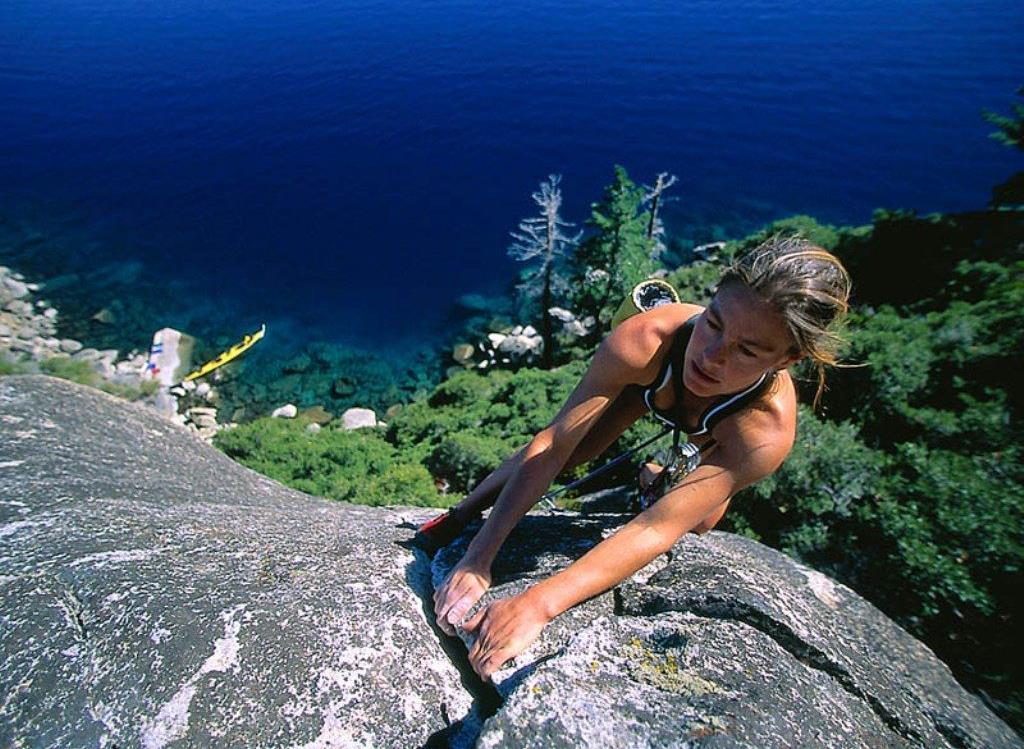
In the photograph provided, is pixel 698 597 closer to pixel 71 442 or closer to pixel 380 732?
pixel 380 732

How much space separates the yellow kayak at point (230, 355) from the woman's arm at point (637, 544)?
3049 centimetres

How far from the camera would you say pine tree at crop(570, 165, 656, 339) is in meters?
26.6

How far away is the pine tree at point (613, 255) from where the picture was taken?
26609mm

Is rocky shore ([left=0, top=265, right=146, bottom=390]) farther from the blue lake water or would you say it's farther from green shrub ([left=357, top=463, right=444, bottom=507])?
green shrub ([left=357, top=463, right=444, bottom=507])

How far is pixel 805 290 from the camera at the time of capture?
2992mm

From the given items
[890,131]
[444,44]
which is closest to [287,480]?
[890,131]

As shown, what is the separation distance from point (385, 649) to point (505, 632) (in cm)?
80

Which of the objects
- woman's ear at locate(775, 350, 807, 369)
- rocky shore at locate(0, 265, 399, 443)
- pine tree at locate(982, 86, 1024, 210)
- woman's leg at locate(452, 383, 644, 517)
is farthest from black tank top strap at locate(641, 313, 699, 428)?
pine tree at locate(982, 86, 1024, 210)

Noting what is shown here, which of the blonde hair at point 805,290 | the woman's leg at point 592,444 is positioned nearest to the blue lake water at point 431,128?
the woman's leg at point 592,444

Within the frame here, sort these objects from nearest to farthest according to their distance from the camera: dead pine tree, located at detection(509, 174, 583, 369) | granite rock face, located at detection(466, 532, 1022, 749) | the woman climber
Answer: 1. granite rock face, located at detection(466, 532, 1022, 749)
2. the woman climber
3. dead pine tree, located at detection(509, 174, 583, 369)

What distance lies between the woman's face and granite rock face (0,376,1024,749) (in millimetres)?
1546

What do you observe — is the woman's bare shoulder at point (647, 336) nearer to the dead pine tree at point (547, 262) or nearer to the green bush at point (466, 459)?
the green bush at point (466, 459)

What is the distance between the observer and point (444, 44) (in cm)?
7262

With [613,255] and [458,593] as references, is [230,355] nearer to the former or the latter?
[613,255]
